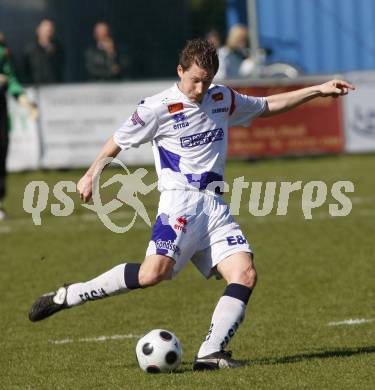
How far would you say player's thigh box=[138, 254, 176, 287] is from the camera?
22.8 feet

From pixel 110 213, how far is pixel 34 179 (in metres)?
4.39

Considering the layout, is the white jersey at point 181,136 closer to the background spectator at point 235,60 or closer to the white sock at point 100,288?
the white sock at point 100,288

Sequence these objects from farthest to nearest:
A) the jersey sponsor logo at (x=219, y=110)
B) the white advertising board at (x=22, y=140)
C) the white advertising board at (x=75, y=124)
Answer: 1. the white advertising board at (x=75, y=124)
2. the white advertising board at (x=22, y=140)
3. the jersey sponsor logo at (x=219, y=110)

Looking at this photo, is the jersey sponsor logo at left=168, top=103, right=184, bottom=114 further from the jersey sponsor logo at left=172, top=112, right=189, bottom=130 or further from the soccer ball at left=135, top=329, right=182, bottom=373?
the soccer ball at left=135, top=329, right=182, bottom=373

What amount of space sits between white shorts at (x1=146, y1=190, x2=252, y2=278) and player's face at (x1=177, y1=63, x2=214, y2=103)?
572 mm

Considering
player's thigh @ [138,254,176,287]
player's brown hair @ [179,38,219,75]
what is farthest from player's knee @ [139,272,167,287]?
player's brown hair @ [179,38,219,75]

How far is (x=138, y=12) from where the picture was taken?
27641 mm

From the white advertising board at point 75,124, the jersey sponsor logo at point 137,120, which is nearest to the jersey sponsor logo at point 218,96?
the jersey sponsor logo at point 137,120

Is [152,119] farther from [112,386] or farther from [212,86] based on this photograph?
[112,386]

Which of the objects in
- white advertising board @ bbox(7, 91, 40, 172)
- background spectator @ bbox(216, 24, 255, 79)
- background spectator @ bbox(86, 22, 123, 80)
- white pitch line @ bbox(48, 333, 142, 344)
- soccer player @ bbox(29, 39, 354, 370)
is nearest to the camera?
soccer player @ bbox(29, 39, 354, 370)

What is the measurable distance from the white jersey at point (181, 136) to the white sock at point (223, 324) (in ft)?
2.34

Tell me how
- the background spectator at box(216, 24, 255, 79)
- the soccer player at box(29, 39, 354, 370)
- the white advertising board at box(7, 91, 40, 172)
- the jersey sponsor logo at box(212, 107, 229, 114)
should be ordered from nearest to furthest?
the soccer player at box(29, 39, 354, 370), the jersey sponsor logo at box(212, 107, 229, 114), the white advertising board at box(7, 91, 40, 172), the background spectator at box(216, 24, 255, 79)

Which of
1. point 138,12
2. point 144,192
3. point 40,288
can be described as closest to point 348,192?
point 144,192

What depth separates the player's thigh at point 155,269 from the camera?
6953 millimetres
